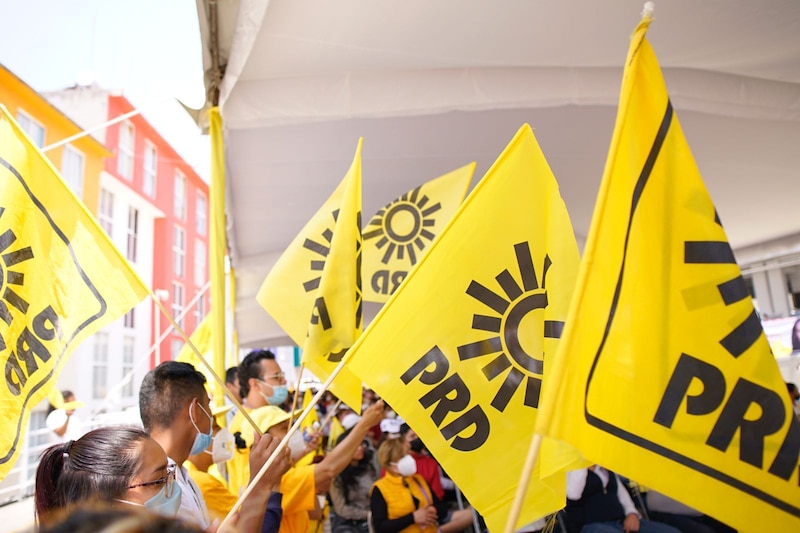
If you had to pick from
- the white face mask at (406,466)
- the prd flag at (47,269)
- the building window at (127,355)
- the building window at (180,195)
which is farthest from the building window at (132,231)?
the prd flag at (47,269)

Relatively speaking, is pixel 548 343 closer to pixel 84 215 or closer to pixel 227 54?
pixel 84 215

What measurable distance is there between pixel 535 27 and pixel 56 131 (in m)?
17.1

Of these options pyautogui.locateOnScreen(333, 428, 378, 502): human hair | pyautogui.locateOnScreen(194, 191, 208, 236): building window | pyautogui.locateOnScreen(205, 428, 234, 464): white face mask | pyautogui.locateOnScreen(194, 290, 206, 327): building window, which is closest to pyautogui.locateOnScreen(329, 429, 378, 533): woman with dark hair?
pyautogui.locateOnScreen(333, 428, 378, 502): human hair

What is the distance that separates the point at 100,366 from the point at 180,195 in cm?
1042

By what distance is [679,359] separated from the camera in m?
1.62

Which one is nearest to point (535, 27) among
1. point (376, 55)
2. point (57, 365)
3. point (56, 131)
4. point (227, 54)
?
point (376, 55)

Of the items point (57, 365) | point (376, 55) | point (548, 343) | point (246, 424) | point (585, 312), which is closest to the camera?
point (585, 312)

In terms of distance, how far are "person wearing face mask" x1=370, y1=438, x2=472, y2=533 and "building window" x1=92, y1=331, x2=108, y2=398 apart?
17987mm

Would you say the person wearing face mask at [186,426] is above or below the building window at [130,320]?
below

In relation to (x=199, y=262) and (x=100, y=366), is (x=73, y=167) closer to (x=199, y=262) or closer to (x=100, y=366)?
(x=100, y=366)

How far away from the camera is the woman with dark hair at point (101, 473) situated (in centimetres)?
165

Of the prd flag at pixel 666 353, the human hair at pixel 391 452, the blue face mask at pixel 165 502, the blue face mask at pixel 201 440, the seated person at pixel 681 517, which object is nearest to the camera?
the prd flag at pixel 666 353

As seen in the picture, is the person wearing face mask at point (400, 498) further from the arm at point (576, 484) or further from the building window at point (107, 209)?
the building window at point (107, 209)

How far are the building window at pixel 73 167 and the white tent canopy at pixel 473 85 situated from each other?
13.4 m
